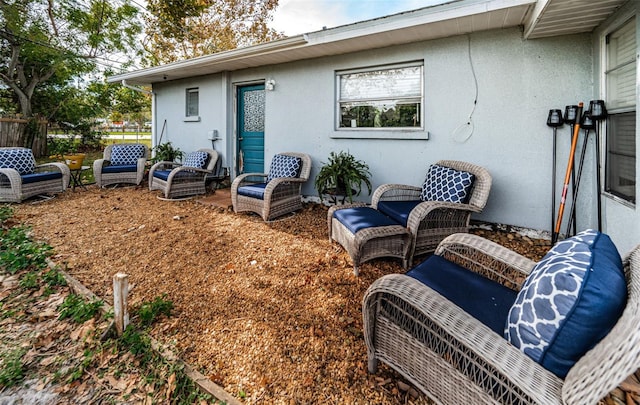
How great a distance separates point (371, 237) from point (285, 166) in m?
2.80

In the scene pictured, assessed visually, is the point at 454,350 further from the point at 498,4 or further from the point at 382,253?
the point at 498,4

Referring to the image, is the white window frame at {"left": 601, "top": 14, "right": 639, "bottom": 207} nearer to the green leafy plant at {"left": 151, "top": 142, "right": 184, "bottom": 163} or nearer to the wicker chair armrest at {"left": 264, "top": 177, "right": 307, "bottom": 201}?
the wicker chair armrest at {"left": 264, "top": 177, "right": 307, "bottom": 201}

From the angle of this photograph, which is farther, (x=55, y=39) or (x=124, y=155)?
(x=55, y=39)

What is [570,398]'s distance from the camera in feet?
3.13

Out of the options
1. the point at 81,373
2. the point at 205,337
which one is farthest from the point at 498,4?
the point at 81,373

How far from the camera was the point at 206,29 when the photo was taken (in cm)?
1393

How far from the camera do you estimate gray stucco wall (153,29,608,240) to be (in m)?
3.71

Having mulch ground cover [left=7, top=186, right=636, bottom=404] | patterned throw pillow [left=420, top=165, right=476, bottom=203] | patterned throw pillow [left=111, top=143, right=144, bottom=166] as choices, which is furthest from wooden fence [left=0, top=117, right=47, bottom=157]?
patterned throw pillow [left=420, top=165, right=476, bottom=203]

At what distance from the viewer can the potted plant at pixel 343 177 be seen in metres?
4.69

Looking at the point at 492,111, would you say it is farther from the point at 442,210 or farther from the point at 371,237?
the point at 371,237

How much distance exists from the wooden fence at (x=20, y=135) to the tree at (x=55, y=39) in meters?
0.88

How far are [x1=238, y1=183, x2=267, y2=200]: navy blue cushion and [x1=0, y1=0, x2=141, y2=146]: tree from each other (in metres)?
10.8

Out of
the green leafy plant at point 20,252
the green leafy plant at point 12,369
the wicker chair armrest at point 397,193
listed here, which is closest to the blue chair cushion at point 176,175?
the green leafy plant at point 20,252

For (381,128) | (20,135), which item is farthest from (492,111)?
(20,135)
